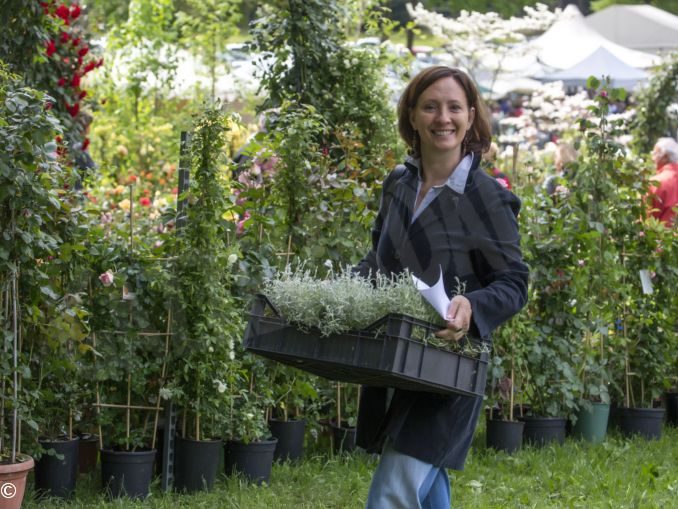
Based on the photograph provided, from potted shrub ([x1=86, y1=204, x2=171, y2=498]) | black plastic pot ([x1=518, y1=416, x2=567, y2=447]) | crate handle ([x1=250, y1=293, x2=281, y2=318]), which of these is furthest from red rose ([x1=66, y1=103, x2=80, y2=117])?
crate handle ([x1=250, y1=293, x2=281, y2=318])

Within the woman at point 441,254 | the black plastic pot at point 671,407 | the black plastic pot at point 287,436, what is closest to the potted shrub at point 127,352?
the black plastic pot at point 287,436

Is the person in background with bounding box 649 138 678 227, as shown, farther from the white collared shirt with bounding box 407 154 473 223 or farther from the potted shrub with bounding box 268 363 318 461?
the white collared shirt with bounding box 407 154 473 223

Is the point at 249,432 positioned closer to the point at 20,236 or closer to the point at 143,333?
the point at 143,333

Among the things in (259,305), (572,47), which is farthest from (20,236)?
(572,47)

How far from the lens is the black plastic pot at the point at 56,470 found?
4551 mm

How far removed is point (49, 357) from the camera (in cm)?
432

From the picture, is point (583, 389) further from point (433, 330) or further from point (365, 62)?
point (433, 330)

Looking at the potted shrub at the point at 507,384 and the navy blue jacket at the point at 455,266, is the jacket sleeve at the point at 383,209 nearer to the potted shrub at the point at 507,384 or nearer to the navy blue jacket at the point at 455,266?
the navy blue jacket at the point at 455,266

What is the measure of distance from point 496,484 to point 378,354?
2.84 m

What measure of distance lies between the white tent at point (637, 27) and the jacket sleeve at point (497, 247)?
19383 mm

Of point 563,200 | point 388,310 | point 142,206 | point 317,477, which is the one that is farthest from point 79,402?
point 142,206

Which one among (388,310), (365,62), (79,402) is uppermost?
(365,62)

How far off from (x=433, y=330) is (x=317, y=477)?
8.56 ft

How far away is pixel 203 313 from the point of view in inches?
Answer: 184
